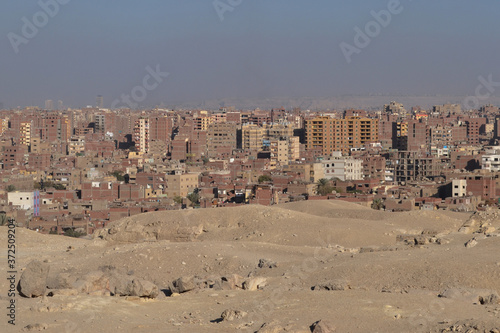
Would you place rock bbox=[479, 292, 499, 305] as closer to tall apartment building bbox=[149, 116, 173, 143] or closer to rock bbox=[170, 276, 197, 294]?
rock bbox=[170, 276, 197, 294]

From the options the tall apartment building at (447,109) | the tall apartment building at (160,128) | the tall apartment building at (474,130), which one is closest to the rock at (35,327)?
the tall apartment building at (160,128)

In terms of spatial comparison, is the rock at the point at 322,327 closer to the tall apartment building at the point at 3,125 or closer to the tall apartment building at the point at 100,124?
the tall apartment building at the point at 3,125

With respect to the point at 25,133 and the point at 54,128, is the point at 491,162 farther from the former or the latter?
the point at 54,128

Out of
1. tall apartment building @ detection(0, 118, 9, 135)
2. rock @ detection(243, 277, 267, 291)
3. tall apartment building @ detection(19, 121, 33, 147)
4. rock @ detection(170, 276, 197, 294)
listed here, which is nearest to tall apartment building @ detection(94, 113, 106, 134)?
tall apartment building @ detection(0, 118, 9, 135)

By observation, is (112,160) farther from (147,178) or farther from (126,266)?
(126,266)

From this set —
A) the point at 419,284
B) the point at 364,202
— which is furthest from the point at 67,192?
the point at 419,284

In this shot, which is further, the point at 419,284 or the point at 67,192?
the point at 67,192
